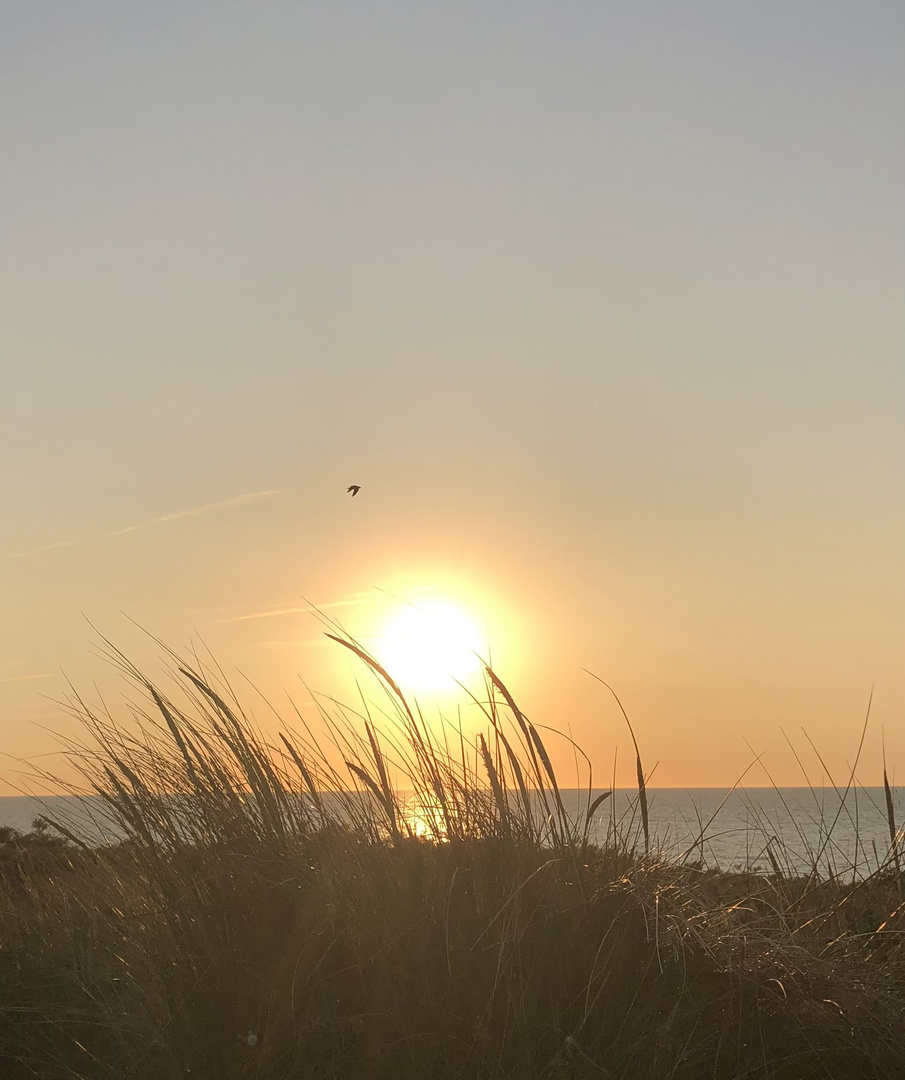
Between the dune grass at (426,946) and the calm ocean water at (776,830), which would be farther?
the calm ocean water at (776,830)

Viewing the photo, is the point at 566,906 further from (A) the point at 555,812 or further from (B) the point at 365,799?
(B) the point at 365,799

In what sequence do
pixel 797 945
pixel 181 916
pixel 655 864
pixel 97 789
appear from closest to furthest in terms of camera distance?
pixel 797 945, pixel 181 916, pixel 655 864, pixel 97 789

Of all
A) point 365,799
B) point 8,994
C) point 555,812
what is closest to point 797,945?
point 555,812

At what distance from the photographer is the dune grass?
2.45 meters

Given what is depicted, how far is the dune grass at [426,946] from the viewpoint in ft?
8.04

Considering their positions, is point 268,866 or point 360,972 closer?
point 360,972

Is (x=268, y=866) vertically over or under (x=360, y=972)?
over

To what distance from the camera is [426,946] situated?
262cm

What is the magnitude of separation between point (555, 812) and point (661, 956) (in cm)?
71

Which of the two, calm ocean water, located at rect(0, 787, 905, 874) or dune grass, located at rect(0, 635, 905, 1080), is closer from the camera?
dune grass, located at rect(0, 635, 905, 1080)

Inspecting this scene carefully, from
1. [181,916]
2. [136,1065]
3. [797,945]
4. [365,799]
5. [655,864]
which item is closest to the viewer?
[136,1065]

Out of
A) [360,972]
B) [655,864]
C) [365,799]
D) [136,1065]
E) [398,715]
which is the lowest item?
[136,1065]

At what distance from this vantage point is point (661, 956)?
2.67 meters

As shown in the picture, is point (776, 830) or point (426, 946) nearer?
point (426, 946)
